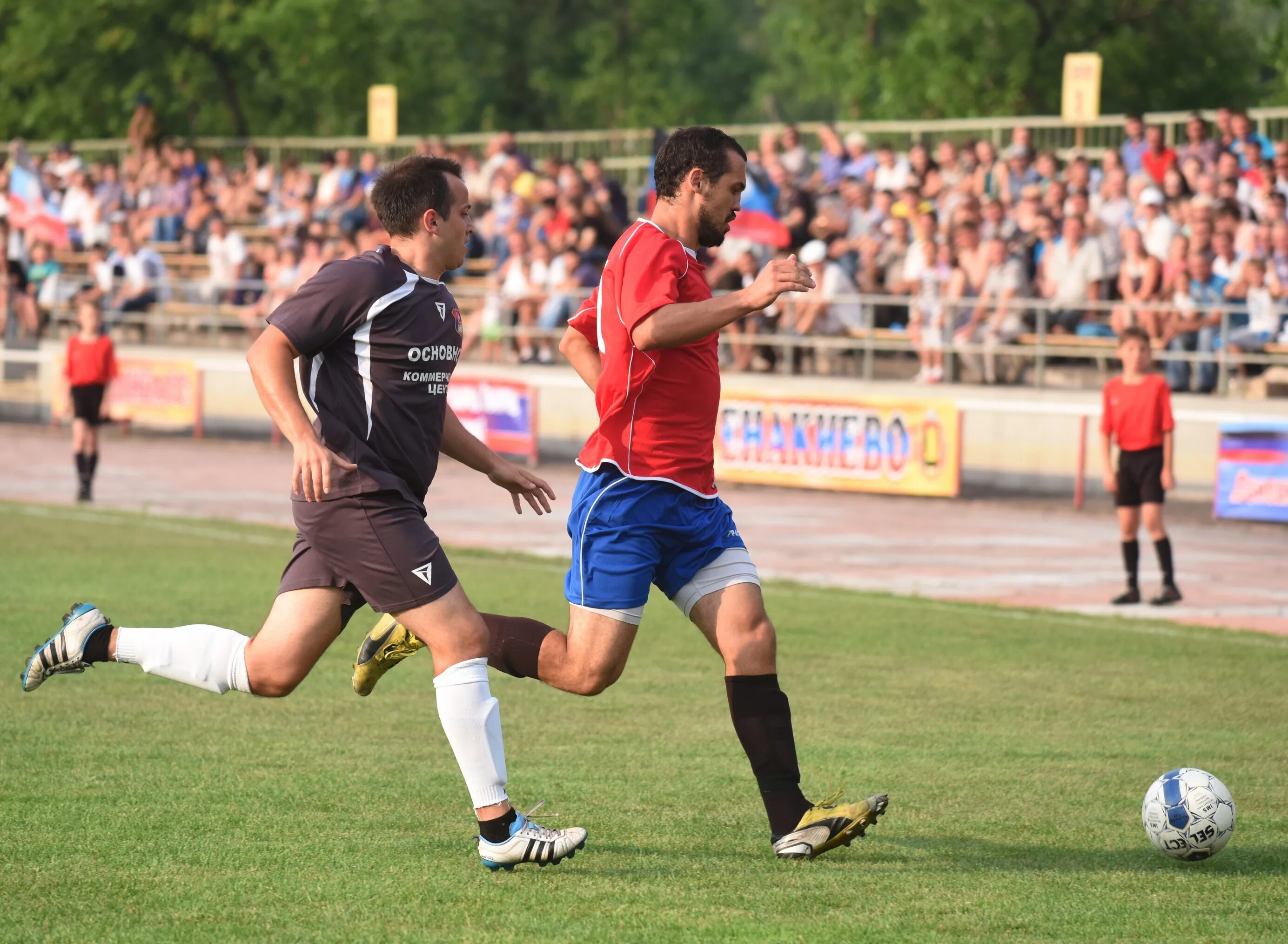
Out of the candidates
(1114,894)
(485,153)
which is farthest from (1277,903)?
(485,153)

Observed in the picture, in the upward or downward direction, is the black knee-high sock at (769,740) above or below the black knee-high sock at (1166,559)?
above

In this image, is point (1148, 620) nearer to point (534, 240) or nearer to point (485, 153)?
point (534, 240)

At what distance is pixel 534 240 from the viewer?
81.7ft

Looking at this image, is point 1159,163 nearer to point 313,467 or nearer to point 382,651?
point 382,651

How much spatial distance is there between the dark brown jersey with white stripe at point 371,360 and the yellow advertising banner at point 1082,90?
63.6 feet

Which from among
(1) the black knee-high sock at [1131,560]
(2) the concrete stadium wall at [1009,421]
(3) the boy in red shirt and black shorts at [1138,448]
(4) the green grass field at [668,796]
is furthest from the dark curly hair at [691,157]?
(2) the concrete stadium wall at [1009,421]

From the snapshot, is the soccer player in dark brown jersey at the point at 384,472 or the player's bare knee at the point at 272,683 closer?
the soccer player in dark brown jersey at the point at 384,472

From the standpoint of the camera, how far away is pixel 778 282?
521 cm

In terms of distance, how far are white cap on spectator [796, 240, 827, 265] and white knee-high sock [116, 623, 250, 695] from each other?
54.2 feet

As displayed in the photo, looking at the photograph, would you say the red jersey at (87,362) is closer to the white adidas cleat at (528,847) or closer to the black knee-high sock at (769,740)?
the black knee-high sock at (769,740)

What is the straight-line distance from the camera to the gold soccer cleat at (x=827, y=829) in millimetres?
5504

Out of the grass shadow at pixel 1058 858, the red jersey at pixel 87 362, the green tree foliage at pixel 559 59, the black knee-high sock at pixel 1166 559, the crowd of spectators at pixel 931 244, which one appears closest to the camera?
the grass shadow at pixel 1058 858

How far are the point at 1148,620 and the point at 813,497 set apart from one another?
822 centimetres

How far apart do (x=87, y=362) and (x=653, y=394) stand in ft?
43.5
